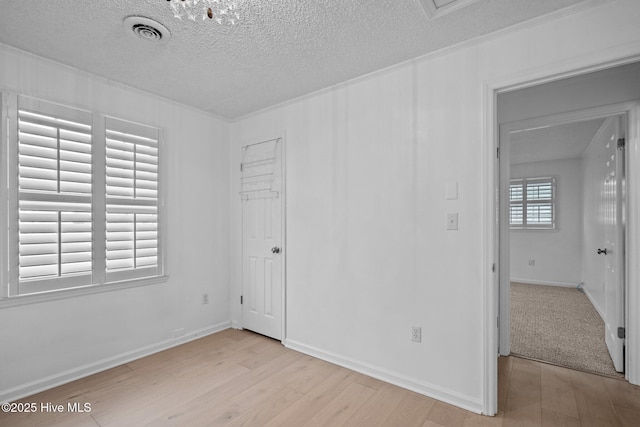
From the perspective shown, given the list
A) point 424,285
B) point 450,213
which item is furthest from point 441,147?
point 424,285

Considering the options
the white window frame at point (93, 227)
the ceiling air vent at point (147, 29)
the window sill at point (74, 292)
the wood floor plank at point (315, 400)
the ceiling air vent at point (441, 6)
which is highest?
the ceiling air vent at point (441, 6)

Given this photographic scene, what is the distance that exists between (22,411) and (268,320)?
77.7 inches

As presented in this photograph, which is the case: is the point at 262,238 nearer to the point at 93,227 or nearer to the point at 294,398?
the point at 93,227

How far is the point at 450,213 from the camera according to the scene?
2.30m

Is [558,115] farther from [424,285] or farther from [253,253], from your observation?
[253,253]

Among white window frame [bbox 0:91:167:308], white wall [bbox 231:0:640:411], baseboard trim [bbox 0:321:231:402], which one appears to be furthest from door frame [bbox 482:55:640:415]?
white window frame [bbox 0:91:167:308]

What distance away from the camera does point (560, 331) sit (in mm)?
3664

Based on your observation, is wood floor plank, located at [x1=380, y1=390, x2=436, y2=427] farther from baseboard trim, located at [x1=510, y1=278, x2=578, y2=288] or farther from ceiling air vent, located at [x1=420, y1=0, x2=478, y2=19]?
baseboard trim, located at [x1=510, y1=278, x2=578, y2=288]

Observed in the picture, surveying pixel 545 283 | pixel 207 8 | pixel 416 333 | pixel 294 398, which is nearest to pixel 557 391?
pixel 416 333

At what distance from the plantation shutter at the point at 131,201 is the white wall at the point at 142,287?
5.7 inches

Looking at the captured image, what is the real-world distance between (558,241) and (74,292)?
776cm

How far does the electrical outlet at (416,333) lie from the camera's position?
241 cm

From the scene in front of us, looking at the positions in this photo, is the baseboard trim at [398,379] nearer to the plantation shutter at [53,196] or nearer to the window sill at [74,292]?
the window sill at [74,292]

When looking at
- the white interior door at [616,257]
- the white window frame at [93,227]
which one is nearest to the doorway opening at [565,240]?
the white interior door at [616,257]
